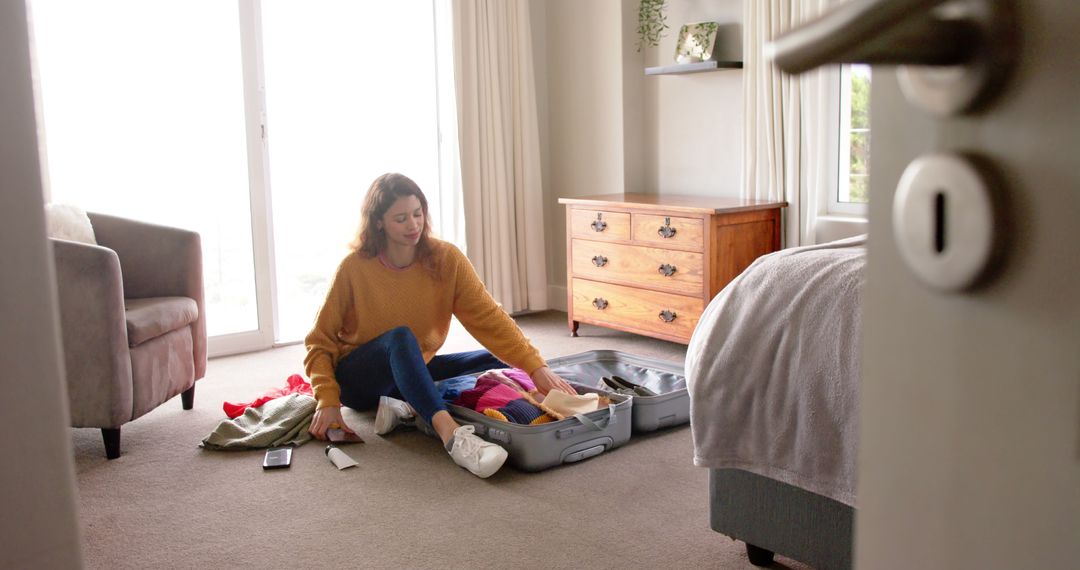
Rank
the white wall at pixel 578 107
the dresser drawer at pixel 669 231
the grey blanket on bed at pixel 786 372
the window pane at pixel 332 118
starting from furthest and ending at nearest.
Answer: the white wall at pixel 578 107 < the window pane at pixel 332 118 < the dresser drawer at pixel 669 231 < the grey blanket on bed at pixel 786 372

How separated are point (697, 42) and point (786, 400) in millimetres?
3062

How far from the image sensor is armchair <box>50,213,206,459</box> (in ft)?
9.48

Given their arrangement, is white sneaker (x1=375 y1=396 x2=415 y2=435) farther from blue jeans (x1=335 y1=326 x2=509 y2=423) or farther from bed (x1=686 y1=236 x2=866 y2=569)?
bed (x1=686 y1=236 x2=866 y2=569)

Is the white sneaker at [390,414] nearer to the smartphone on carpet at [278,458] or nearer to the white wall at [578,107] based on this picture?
the smartphone on carpet at [278,458]

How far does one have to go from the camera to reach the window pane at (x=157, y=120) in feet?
13.5

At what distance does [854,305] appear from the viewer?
5.81 ft

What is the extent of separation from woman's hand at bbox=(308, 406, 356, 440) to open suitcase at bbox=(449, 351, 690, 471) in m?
0.39

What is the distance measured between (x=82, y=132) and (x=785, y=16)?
316 centimetres

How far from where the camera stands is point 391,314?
3.21 meters

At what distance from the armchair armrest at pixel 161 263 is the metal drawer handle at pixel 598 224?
1.88 metres

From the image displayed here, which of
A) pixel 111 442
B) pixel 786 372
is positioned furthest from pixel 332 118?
pixel 786 372

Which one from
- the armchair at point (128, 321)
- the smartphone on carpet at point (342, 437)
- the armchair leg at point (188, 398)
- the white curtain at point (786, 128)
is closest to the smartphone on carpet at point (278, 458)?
the smartphone on carpet at point (342, 437)

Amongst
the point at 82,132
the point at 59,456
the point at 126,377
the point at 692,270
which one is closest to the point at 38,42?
the point at 82,132

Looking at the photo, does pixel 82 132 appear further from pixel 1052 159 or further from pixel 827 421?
pixel 1052 159
